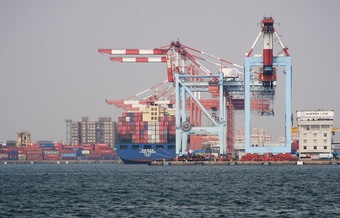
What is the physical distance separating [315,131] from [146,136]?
34.8m

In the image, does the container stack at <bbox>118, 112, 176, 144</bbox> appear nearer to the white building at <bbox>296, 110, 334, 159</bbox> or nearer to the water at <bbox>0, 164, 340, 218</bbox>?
the white building at <bbox>296, 110, 334, 159</bbox>

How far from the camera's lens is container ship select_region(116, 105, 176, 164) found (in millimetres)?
117438

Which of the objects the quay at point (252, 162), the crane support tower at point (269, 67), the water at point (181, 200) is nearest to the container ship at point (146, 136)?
the quay at point (252, 162)

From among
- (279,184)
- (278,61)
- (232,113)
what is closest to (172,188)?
(279,184)

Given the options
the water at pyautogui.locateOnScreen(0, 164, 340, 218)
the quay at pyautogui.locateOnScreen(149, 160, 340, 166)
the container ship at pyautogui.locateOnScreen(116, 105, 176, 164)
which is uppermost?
the container ship at pyautogui.locateOnScreen(116, 105, 176, 164)

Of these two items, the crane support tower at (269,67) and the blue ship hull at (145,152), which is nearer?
the crane support tower at (269,67)

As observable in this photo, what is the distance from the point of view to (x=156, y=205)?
35.8 meters

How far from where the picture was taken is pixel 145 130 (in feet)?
394

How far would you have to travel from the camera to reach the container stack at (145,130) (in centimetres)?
11914

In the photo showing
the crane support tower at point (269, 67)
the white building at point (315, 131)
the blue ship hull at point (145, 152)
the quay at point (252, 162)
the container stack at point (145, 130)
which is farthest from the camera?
the container stack at point (145, 130)

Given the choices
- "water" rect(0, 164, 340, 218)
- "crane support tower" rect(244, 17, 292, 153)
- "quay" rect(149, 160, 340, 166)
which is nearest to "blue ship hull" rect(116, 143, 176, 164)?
"quay" rect(149, 160, 340, 166)

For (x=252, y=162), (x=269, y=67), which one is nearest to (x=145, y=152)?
(x=252, y=162)

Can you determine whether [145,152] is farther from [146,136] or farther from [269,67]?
[269,67]

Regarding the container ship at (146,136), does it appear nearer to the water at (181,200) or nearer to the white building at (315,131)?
the white building at (315,131)
